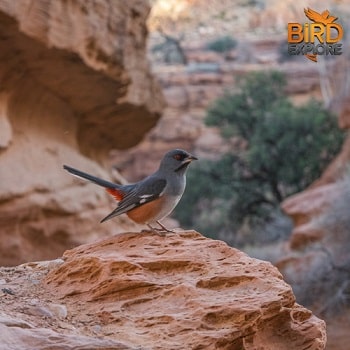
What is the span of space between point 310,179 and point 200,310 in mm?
15982

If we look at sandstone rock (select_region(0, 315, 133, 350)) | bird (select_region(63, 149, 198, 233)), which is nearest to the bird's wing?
bird (select_region(63, 149, 198, 233))

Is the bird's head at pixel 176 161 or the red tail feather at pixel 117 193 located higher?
the bird's head at pixel 176 161

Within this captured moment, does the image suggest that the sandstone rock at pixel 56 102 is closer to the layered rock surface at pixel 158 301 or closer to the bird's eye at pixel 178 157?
the bird's eye at pixel 178 157

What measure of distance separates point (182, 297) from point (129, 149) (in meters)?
9.79

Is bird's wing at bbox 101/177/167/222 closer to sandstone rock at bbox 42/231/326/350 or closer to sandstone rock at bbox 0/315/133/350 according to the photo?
sandstone rock at bbox 42/231/326/350

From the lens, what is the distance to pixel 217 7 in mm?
43250

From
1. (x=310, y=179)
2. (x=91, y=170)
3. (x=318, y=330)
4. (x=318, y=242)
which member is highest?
(x=318, y=330)

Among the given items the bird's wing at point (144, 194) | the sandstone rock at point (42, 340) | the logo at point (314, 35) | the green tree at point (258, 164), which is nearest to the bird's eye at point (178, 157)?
the bird's wing at point (144, 194)

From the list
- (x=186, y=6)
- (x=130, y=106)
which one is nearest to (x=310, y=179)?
(x=130, y=106)

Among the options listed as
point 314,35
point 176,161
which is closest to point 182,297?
point 176,161

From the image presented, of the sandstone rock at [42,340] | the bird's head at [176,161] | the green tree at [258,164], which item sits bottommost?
the green tree at [258,164]

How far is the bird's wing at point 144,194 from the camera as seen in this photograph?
395 centimetres

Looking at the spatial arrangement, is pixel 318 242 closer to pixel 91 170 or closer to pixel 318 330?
pixel 91 170

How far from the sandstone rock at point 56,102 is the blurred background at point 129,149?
0.05ft
